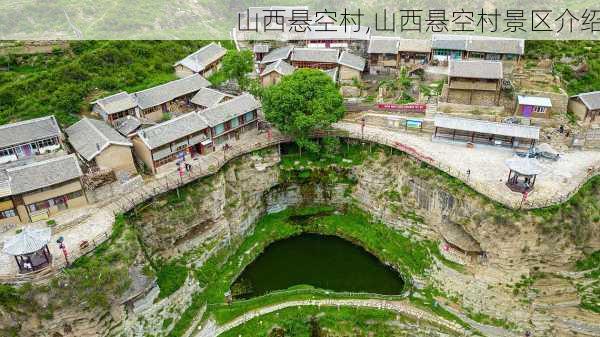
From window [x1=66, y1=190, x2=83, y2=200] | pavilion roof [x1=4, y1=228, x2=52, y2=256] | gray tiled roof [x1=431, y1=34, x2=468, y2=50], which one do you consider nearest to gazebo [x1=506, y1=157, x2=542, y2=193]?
gray tiled roof [x1=431, y1=34, x2=468, y2=50]

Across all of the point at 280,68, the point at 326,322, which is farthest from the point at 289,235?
the point at 280,68

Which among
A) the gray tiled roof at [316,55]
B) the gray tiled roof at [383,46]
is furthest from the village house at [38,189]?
the gray tiled roof at [383,46]

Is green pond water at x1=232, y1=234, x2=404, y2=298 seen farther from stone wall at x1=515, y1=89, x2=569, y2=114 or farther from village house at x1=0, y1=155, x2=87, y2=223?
stone wall at x1=515, y1=89, x2=569, y2=114

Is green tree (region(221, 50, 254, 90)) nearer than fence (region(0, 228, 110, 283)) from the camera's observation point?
No

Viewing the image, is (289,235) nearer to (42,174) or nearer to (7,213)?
(42,174)

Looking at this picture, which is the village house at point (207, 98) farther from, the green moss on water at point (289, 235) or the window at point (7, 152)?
the window at point (7, 152)

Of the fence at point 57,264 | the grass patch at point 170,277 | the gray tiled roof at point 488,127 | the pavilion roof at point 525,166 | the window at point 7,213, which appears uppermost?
the gray tiled roof at point 488,127
